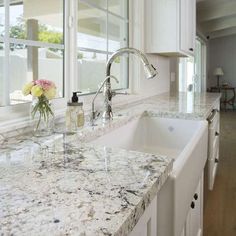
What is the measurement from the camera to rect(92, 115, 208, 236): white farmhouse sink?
86 cm

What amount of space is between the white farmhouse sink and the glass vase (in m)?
0.22

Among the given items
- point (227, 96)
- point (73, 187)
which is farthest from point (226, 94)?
point (73, 187)

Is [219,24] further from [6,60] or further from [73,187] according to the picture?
[73,187]

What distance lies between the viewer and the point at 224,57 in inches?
371

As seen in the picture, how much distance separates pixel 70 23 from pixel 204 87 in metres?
7.27

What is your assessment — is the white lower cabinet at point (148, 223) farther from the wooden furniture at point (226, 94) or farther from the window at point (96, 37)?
the wooden furniture at point (226, 94)

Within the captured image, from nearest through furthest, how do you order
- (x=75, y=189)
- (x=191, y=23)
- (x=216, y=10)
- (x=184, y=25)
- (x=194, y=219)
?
(x=75, y=189), (x=194, y=219), (x=184, y=25), (x=191, y=23), (x=216, y=10)

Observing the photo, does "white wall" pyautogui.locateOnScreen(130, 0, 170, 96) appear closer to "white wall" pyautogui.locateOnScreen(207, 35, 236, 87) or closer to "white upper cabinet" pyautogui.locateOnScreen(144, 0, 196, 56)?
"white upper cabinet" pyautogui.locateOnScreen(144, 0, 196, 56)

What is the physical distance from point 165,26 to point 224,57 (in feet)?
24.4

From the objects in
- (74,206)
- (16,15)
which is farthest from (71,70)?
(74,206)

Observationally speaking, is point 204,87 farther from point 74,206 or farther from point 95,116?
point 74,206

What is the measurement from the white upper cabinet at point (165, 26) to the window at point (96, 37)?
29cm

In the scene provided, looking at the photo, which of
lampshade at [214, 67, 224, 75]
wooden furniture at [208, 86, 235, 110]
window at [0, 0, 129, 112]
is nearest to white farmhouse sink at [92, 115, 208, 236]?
window at [0, 0, 129, 112]

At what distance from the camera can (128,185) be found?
685mm
